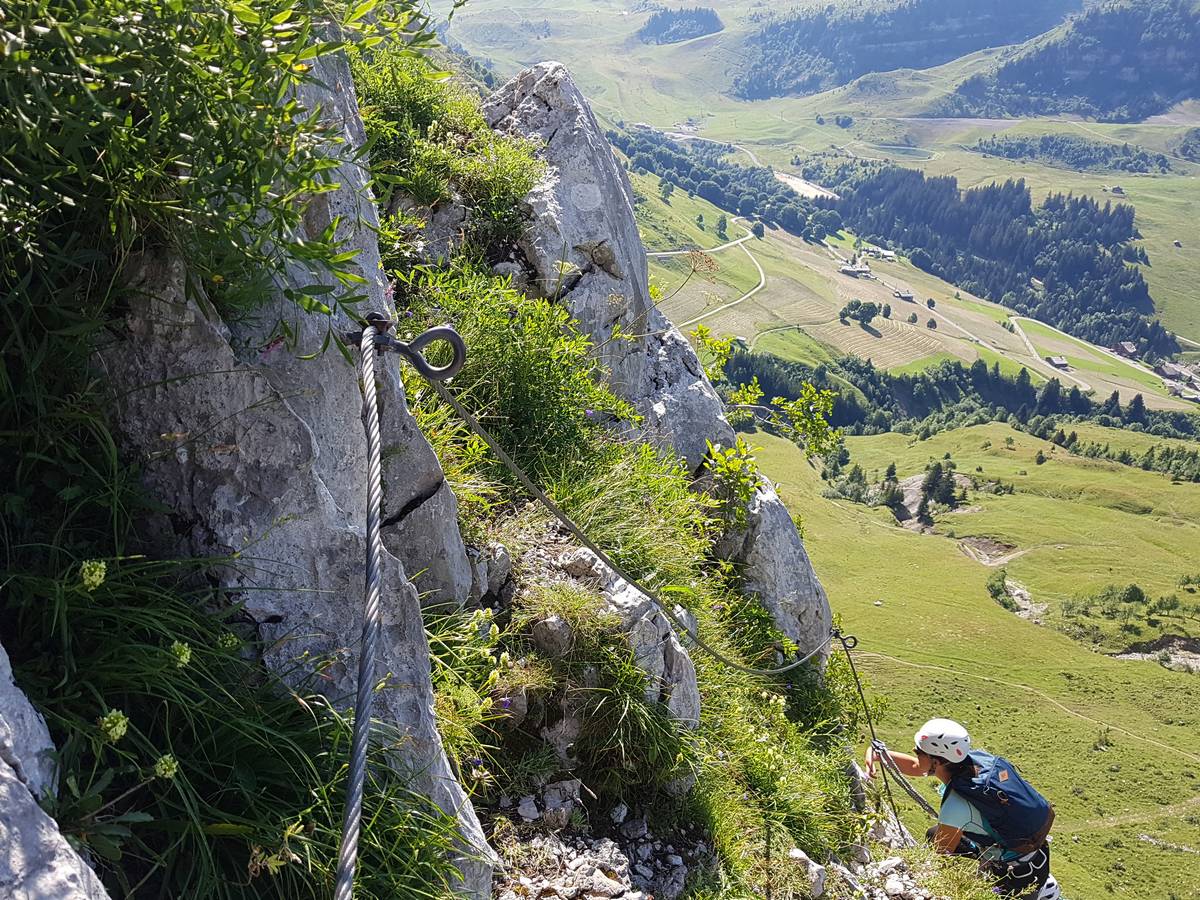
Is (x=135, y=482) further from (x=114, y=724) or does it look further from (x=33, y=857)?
(x=33, y=857)

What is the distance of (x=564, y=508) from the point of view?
752cm

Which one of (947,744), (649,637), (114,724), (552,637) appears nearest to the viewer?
(114,724)

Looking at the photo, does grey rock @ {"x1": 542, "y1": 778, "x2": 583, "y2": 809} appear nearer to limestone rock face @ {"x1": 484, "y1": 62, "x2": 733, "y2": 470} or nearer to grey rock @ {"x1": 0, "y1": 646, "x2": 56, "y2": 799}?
grey rock @ {"x1": 0, "y1": 646, "x2": 56, "y2": 799}

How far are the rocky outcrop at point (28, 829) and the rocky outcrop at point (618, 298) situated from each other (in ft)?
26.8

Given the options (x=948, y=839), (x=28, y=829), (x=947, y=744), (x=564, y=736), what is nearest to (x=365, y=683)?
(x=28, y=829)

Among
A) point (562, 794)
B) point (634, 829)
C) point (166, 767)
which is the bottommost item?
point (634, 829)

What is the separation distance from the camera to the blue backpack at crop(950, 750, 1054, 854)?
9.29 m

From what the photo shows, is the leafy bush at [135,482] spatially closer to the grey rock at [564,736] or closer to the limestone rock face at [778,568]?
the grey rock at [564,736]

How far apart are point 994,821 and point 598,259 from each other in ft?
27.3

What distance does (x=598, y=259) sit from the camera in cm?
1120

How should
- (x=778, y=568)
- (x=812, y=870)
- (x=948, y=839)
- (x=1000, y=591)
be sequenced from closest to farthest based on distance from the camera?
(x=812, y=870) < (x=948, y=839) < (x=778, y=568) < (x=1000, y=591)

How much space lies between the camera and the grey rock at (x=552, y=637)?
6184mm

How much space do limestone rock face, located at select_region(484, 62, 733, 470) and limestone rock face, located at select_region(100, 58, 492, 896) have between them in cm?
624

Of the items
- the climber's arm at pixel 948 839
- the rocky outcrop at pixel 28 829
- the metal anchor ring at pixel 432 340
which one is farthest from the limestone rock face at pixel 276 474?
the climber's arm at pixel 948 839
